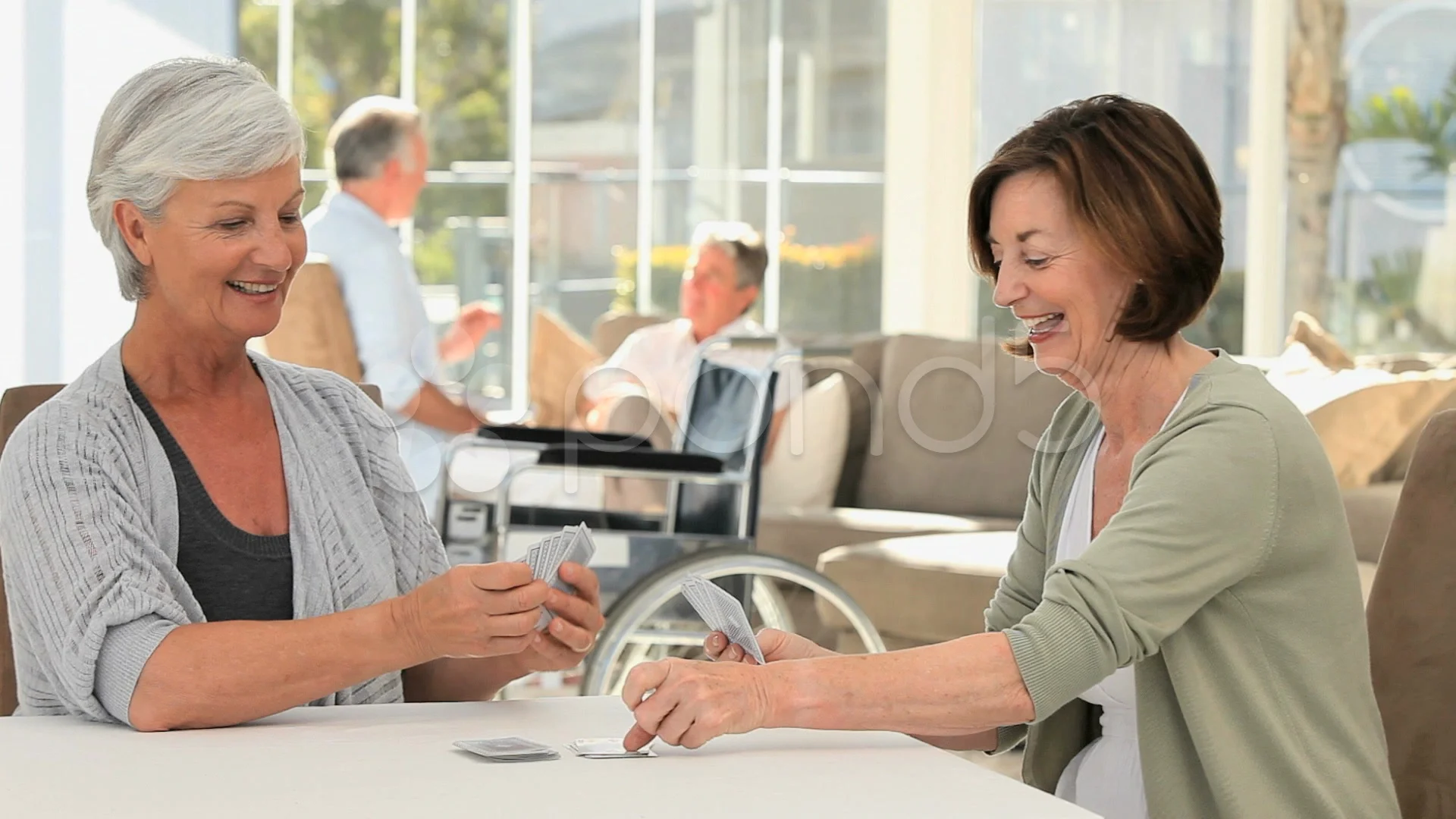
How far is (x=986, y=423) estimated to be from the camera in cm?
485

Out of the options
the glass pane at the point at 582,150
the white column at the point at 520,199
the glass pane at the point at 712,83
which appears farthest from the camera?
→ the glass pane at the point at 712,83

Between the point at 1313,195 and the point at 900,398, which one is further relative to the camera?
the point at 1313,195

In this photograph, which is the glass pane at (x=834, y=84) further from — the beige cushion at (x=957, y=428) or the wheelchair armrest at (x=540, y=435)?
the wheelchair armrest at (x=540, y=435)

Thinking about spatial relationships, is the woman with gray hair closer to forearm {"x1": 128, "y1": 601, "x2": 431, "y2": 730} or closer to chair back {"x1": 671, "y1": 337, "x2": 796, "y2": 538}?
forearm {"x1": 128, "y1": 601, "x2": 431, "y2": 730}

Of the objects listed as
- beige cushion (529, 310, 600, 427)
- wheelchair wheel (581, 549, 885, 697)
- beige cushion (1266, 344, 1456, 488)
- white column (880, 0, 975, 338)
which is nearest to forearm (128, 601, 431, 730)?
wheelchair wheel (581, 549, 885, 697)

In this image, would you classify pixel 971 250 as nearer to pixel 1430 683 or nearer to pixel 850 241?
pixel 1430 683

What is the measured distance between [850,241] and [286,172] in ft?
21.3

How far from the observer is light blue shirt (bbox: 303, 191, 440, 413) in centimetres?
372

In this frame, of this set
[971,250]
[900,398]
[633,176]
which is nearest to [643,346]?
[900,398]

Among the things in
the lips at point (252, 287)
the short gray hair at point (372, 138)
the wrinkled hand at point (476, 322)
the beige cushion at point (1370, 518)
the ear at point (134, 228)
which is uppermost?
the short gray hair at point (372, 138)

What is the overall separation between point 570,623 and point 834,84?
6.83 m

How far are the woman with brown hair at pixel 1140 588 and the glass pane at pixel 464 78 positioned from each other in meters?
6.14

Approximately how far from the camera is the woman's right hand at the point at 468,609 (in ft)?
4.60

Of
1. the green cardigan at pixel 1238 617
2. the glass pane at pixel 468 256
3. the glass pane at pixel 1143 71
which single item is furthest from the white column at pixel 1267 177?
the green cardigan at pixel 1238 617
